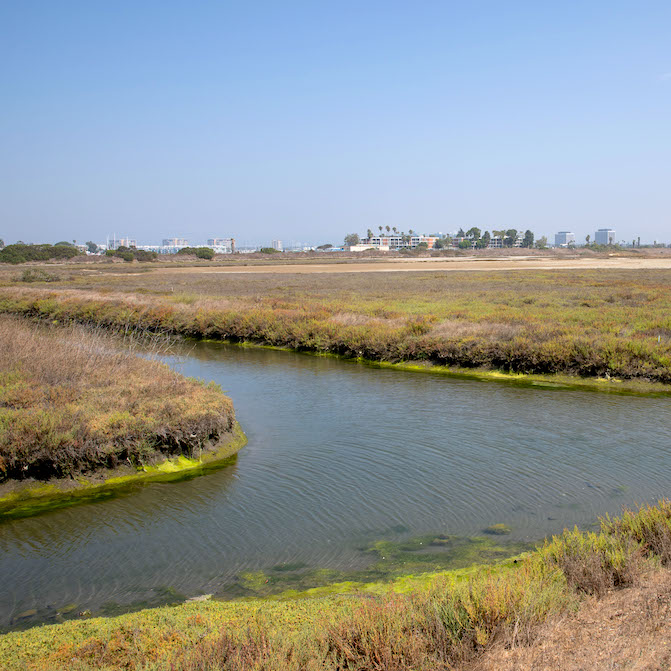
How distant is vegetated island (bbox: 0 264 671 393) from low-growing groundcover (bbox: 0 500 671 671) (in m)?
13.0

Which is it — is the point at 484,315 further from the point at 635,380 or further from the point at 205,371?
the point at 205,371

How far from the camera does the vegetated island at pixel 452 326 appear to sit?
1911 centimetres

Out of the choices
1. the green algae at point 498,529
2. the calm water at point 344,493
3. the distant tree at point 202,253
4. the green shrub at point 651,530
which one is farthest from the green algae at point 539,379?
the distant tree at point 202,253

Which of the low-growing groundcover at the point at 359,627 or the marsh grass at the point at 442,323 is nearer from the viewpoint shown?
the low-growing groundcover at the point at 359,627

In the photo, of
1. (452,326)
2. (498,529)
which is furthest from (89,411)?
(452,326)

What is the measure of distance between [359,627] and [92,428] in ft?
24.7

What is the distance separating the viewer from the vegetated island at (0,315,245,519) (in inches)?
412

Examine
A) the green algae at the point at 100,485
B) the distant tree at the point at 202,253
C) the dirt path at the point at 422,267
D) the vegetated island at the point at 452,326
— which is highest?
the distant tree at the point at 202,253

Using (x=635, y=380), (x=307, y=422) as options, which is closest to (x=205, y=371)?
(x=307, y=422)

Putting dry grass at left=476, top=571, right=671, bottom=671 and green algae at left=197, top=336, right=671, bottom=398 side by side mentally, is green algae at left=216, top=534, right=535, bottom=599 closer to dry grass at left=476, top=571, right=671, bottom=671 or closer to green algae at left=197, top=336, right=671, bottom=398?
dry grass at left=476, top=571, right=671, bottom=671

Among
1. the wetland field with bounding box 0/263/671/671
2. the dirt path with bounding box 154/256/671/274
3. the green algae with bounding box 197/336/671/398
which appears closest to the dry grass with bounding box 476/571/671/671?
the wetland field with bounding box 0/263/671/671

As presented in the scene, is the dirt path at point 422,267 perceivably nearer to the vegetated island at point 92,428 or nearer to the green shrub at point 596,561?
the vegetated island at point 92,428

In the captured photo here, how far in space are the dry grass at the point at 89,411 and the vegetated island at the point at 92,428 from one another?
19mm

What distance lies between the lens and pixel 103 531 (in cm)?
930
